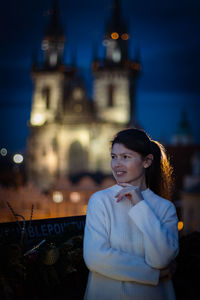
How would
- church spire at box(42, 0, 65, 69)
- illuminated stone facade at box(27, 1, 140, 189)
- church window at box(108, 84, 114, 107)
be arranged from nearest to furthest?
illuminated stone facade at box(27, 1, 140, 189) < church window at box(108, 84, 114, 107) < church spire at box(42, 0, 65, 69)

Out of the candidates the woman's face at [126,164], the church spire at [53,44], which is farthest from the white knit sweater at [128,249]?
the church spire at [53,44]

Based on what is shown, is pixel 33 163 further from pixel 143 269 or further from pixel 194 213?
pixel 143 269

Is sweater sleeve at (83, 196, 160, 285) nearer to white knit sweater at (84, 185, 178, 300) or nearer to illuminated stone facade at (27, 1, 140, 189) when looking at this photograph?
white knit sweater at (84, 185, 178, 300)

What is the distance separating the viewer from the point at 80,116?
38.0 meters

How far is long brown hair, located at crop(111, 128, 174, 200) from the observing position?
108 inches

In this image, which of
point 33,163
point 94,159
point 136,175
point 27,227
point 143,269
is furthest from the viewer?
point 33,163

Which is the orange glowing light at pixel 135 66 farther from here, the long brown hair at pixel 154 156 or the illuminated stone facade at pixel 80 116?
the long brown hair at pixel 154 156

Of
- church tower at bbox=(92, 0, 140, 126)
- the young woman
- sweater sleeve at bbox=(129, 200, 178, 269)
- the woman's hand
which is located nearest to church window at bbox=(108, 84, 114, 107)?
church tower at bbox=(92, 0, 140, 126)

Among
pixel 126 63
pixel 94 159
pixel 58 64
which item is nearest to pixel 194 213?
pixel 94 159

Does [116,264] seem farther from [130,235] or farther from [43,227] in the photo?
[43,227]

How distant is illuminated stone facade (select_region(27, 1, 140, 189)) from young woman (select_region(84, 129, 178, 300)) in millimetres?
32504

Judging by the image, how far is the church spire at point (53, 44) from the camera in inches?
1588

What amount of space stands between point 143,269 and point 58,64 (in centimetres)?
3981

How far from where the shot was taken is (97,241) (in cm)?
245
